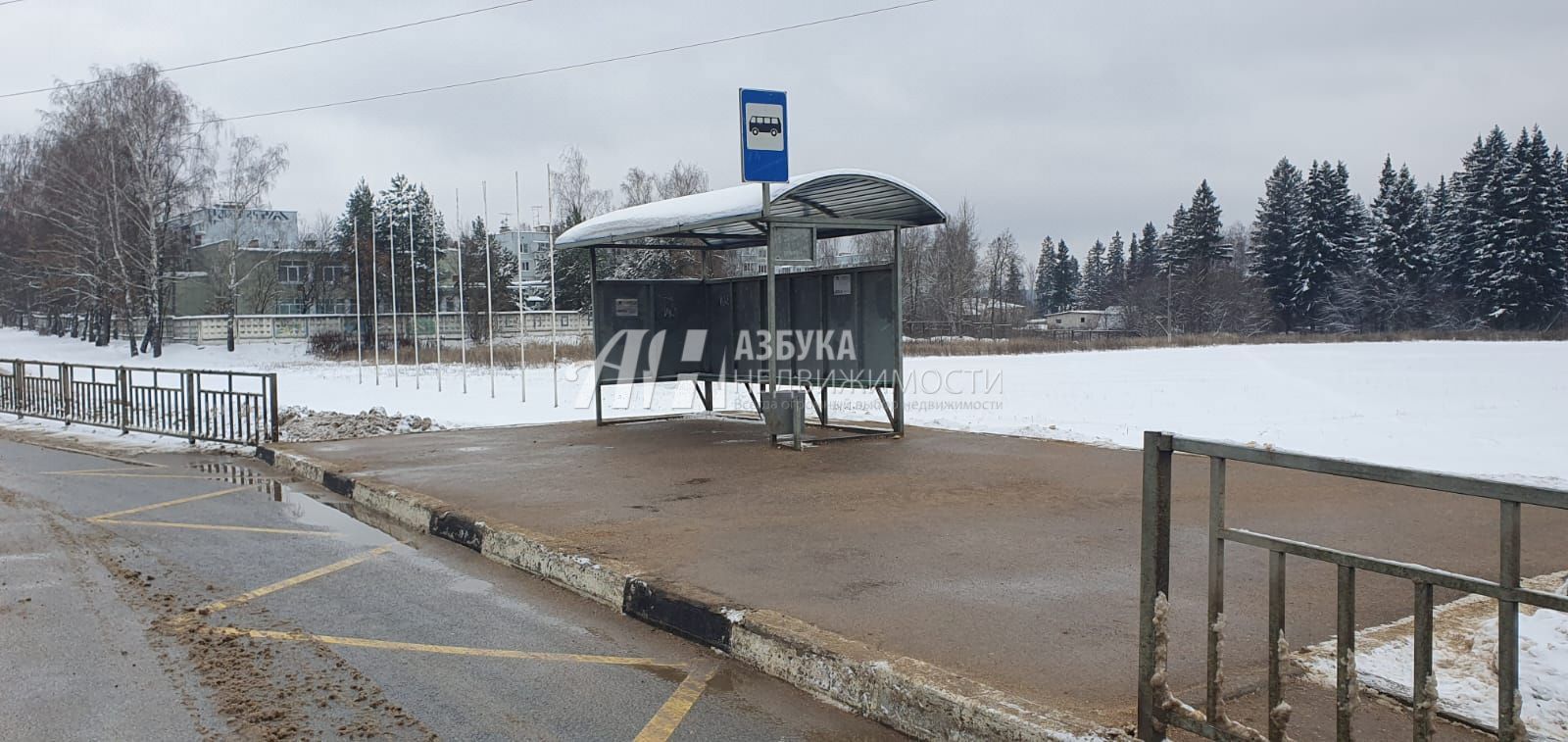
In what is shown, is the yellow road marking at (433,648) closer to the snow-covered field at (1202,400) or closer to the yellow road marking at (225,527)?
the yellow road marking at (225,527)

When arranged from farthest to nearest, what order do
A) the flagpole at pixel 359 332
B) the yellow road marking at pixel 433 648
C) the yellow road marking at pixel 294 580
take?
1. the flagpole at pixel 359 332
2. the yellow road marking at pixel 294 580
3. the yellow road marking at pixel 433 648

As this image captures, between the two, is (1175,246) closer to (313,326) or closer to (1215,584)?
(313,326)

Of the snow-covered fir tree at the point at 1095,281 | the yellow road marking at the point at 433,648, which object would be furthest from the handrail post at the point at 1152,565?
the snow-covered fir tree at the point at 1095,281

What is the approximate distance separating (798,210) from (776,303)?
1.97 metres

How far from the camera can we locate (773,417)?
11422 mm

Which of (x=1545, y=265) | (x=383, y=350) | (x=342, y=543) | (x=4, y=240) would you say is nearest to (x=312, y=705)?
(x=342, y=543)

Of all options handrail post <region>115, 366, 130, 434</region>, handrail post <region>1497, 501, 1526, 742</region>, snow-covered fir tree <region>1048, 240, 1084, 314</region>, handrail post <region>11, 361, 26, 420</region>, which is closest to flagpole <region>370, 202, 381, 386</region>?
handrail post <region>11, 361, 26, 420</region>

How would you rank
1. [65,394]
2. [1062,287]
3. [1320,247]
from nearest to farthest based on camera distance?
[65,394] → [1320,247] → [1062,287]

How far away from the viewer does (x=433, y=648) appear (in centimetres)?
497

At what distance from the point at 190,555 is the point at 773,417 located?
6.06 m

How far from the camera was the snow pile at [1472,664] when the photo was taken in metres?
3.70

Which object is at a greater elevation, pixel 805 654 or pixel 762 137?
pixel 762 137

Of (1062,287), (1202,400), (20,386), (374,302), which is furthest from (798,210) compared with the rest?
(1062,287)

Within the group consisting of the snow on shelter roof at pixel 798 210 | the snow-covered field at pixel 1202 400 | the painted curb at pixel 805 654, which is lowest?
the snow-covered field at pixel 1202 400
